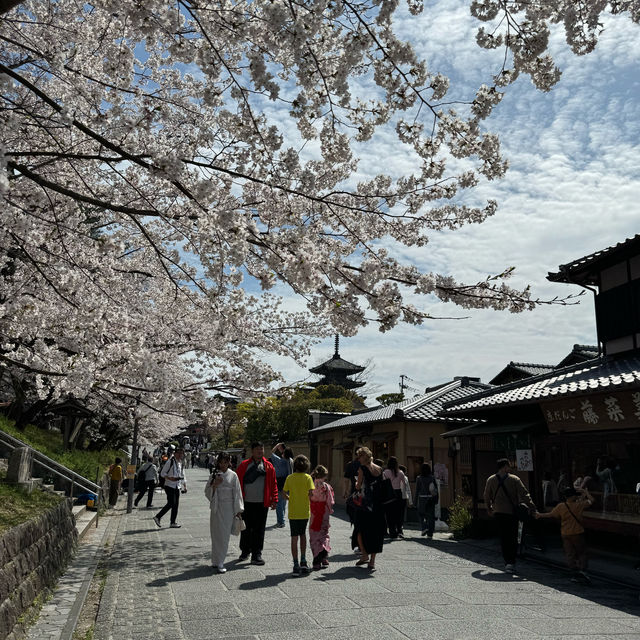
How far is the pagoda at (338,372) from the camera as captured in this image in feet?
203

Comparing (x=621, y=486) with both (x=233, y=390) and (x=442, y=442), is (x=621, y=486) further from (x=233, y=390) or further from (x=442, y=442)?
(x=442, y=442)

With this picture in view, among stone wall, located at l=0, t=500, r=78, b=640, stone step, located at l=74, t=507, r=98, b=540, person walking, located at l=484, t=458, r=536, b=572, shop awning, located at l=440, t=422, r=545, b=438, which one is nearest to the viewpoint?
stone wall, located at l=0, t=500, r=78, b=640

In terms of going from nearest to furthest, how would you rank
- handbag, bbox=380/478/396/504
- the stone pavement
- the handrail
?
the stone pavement, handbag, bbox=380/478/396/504, the handrail

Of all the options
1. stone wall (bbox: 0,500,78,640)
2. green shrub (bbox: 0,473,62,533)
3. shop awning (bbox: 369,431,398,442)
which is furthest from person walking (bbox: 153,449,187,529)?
shop awning (bbox: 369,431,398,442)

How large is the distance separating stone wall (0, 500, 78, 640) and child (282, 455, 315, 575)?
3.25 m

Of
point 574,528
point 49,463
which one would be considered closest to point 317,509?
point 574,528

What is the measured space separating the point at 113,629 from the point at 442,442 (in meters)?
17.9

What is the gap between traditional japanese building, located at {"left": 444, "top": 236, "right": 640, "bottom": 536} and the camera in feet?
36.7

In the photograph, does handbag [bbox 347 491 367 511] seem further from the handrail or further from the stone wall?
the handrail

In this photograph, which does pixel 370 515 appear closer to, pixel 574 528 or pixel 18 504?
pixel 574 528

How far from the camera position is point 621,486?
1199cm

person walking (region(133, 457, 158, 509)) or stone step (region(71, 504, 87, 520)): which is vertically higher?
person walking (region(133, 457, 158, 509))

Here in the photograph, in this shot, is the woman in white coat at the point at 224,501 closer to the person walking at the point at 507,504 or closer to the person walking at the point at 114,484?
the person walking at the point at 507,504

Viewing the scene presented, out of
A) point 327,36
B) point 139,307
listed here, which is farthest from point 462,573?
point 139,307
